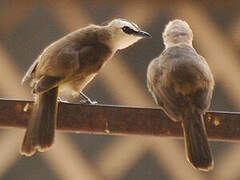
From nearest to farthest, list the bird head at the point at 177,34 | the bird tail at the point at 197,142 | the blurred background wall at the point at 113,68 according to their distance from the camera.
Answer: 1. the bird tail at the point at 197,142
2. the bird head at the point at 177,34
3. the blurred background wall at the point at 113,68

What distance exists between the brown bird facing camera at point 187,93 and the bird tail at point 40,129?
0.21 m

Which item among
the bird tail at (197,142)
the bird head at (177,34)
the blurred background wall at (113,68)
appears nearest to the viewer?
the bird tail at (197,142)

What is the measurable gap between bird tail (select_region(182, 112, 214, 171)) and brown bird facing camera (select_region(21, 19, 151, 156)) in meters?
0.25

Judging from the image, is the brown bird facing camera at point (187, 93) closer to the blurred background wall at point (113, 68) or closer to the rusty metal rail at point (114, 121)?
the rusty metal rail at point (114, 121)

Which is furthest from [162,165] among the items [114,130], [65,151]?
[114,130]

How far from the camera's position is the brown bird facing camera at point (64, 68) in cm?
150

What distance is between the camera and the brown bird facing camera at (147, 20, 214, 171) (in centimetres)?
146

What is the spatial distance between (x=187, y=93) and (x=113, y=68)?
30.7 inches

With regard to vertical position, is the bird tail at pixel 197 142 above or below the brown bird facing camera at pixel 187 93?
below

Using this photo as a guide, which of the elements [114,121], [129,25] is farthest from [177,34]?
[114,121]

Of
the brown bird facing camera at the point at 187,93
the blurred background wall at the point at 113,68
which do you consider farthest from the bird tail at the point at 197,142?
the blurred background wall at the point at 113,68

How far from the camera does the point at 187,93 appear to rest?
60.4 inches

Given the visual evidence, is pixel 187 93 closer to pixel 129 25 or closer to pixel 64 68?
pixel 64 68

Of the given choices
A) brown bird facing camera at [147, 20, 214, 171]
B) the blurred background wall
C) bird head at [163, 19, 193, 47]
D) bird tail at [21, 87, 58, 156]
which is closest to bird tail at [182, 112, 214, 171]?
brown bird facing camera at [147, 20, 214, 171]
